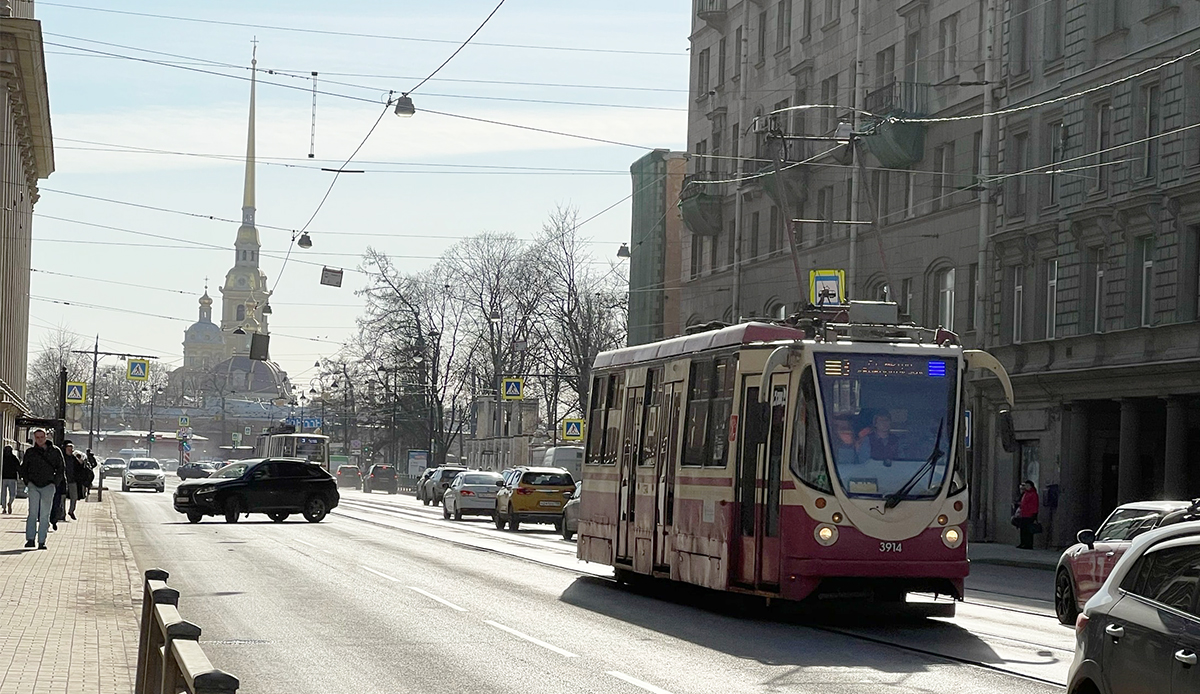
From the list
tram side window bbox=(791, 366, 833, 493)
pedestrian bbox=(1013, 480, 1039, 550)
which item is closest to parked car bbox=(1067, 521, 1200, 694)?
tram side window bbox=(791, 366, 833, 493)

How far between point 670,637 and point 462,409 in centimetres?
8477

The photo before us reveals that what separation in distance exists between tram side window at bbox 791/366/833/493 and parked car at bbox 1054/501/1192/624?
323cm

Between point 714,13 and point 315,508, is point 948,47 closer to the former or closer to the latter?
point 714,13

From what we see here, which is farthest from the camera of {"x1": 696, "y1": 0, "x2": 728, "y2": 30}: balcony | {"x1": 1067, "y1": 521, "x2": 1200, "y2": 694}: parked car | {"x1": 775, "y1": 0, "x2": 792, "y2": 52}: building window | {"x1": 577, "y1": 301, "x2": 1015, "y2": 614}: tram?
{"x1": 696, "y1": 0, "x2": 728, "y2": 30}: balcony

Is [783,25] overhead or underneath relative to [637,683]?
overhead

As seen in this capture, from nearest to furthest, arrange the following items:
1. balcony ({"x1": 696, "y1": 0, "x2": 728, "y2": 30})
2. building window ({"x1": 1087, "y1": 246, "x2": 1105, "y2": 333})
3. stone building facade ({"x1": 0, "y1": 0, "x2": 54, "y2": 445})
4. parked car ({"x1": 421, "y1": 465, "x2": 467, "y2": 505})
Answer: building window ({"x1": 1087, "y1": 246, "x2": 1105, "y2": 333}), stone building facade ({"x1": 0, "y1": 0, "x2": 54, "y2": 445}), balcony ({"x1": 696, "y1": 0, "x2": 728, "y2": 30}), parked car ({"x1": 421, "y1": 465, "x2": 467, "y2": 505})

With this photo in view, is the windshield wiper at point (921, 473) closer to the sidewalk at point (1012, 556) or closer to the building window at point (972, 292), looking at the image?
the sidewalk at point (1012, 556)

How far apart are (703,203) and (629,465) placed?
1600 inches

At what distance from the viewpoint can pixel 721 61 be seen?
63312 millimetres

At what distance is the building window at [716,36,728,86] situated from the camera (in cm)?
6294

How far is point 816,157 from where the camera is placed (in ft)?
167

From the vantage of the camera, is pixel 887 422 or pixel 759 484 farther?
pixel 759 484

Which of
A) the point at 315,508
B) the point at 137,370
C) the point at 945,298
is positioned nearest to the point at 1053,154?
the point at 945,298

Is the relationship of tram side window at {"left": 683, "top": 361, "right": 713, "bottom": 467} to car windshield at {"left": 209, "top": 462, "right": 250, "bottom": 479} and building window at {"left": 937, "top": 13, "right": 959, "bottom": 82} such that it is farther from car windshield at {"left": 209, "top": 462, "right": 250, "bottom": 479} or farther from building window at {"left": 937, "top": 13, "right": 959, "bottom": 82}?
building window at {"left": 937, "top": 13, "right": 959, "bottom": 82}
